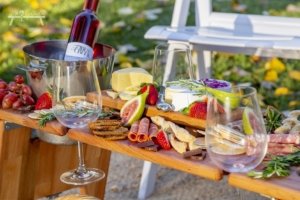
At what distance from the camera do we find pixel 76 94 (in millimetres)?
1813

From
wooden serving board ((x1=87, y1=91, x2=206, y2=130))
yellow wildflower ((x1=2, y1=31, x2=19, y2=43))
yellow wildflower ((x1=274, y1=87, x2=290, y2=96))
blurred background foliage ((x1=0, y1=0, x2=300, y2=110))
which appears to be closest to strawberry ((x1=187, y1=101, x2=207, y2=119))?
wooden serving board ((x1=87, y1=91, x2=206, y2=130))

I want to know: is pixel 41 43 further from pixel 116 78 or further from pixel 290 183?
pixel 290 183

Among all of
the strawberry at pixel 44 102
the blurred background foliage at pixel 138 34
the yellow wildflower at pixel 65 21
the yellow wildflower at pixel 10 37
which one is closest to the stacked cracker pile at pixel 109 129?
the strawberry at pixel 44 102

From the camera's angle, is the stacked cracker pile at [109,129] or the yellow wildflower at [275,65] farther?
the yellow wildflower at [275,65]

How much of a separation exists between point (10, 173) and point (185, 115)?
0.62m

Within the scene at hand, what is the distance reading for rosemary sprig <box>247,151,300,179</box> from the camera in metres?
1.44

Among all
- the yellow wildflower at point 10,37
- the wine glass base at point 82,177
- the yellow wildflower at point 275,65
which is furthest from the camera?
the yellow wildflower at point 10,37

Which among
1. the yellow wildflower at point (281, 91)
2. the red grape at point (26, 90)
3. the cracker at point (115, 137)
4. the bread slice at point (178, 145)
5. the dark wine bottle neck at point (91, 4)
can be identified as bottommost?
the yellow wildflower at point (281, 91)

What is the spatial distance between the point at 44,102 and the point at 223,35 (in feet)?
3.12

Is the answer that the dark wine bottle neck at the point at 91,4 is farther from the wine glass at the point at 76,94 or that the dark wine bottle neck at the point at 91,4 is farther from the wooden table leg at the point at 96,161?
the wooden table leg at the point at 96,161

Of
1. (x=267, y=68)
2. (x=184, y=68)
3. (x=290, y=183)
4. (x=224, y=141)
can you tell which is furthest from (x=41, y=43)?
(x=267, y=68)

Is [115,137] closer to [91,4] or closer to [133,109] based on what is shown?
[133,109]

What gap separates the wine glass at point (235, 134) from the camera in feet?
4.79

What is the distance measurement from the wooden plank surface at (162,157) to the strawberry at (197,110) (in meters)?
0.14
